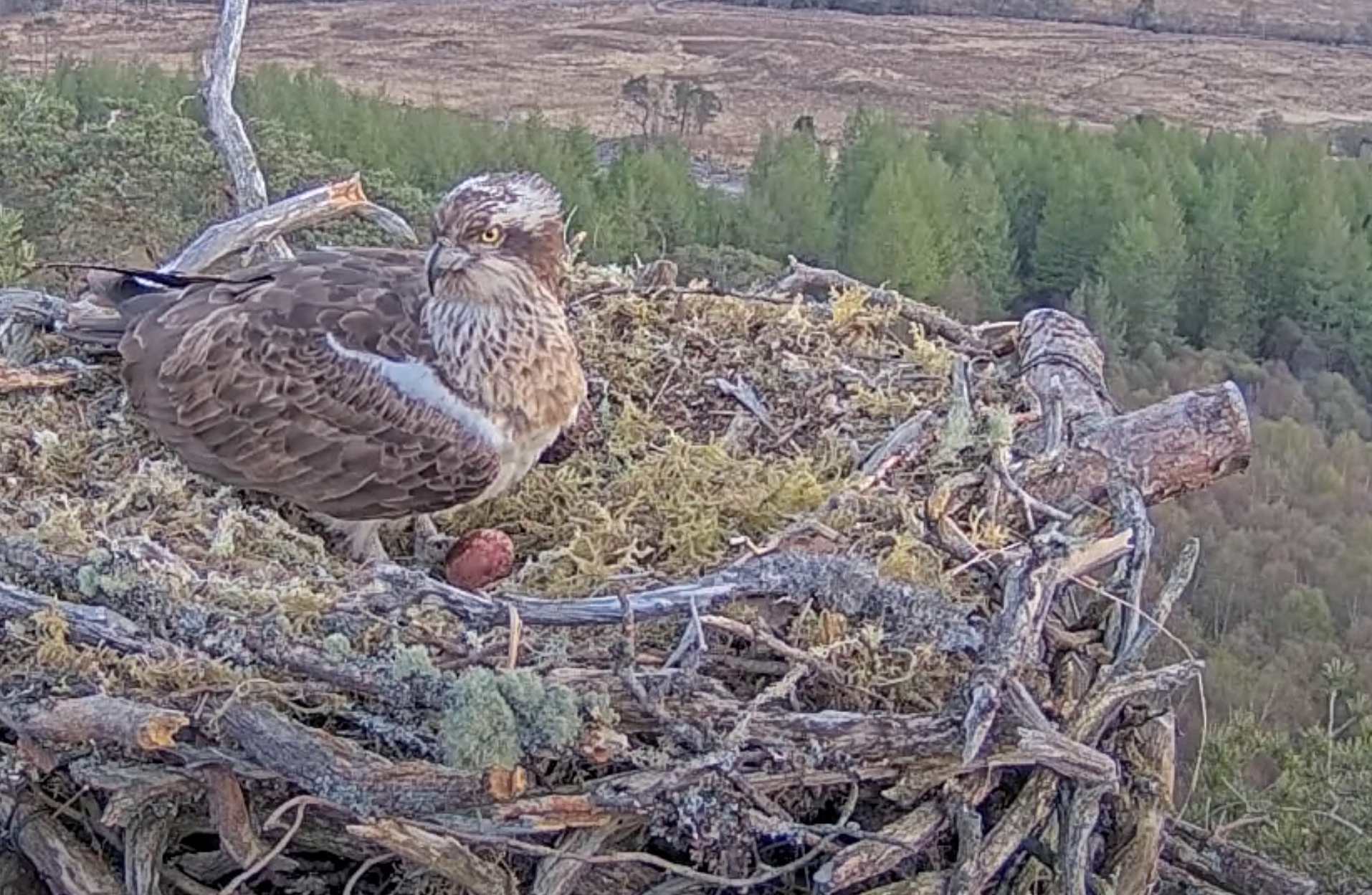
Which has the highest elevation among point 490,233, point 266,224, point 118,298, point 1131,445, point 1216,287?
point 490,233

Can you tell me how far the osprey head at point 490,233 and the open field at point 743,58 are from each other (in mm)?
23593

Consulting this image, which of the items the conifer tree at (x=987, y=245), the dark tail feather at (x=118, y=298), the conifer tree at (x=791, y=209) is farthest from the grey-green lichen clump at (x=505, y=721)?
the conifer tree at (x=987, y=245)

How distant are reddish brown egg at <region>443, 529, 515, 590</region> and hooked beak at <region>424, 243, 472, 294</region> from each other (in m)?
0.56

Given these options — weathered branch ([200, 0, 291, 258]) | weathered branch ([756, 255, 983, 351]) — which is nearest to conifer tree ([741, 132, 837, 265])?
weathered branch ([756, 255, 983, 351])

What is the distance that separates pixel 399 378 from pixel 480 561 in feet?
1.40

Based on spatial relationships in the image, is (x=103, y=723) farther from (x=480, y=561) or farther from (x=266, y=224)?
(x=266, y=224)

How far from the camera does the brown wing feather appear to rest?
155 inches

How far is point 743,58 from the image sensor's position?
38844 millimetres

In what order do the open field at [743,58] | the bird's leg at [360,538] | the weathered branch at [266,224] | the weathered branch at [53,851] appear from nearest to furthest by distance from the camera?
the weathered branch at [53,851], the bird's leg at [360,538], the weathered branch at [266,224], the open field at [743,58]

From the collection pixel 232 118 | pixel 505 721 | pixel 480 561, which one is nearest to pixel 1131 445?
pixel 480 561

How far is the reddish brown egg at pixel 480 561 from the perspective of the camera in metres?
3.85

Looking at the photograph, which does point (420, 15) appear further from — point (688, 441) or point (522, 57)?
point (688, 441)

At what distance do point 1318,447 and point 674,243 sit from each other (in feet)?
21.7

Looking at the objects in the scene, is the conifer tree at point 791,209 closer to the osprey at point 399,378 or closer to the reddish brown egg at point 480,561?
the osprey at point 399,378
